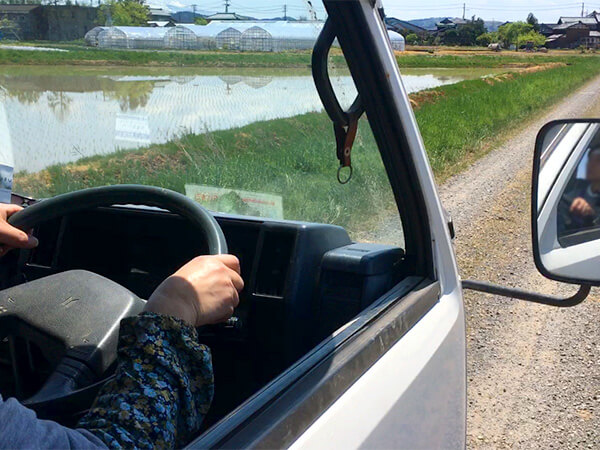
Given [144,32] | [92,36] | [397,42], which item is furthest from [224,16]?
[397,42]

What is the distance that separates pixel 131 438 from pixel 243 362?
78 cm

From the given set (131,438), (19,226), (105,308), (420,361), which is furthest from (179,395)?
(19,226)

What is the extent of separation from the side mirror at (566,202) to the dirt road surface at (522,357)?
6.93ft

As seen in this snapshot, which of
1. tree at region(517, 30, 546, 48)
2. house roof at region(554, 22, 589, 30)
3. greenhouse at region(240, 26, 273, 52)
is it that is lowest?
greenhouse at region(240, 26, 273, 52)

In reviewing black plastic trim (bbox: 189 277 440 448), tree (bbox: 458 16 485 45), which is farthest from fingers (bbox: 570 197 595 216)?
tree (bbox: 458 16 485 45)

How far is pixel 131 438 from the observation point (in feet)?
2.95

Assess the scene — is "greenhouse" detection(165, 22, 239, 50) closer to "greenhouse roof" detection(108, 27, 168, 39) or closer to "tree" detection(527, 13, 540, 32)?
"greenhouse roof" detection(108, 27, 168, 39)

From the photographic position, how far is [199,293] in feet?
3.66

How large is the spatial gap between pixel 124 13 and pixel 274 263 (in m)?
0.72

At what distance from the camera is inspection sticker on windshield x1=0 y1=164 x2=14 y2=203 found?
1847mm

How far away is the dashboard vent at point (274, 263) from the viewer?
165 cm

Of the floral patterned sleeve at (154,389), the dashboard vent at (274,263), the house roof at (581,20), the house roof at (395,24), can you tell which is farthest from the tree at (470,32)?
the floral patterned sleeve at (154,389)

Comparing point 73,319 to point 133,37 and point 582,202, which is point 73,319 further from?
point 582,202

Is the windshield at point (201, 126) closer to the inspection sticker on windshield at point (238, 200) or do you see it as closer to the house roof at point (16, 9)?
the inspection sticker on windshield at point (238, 200)
